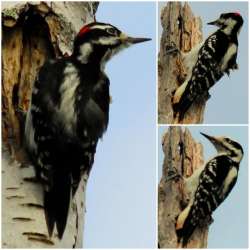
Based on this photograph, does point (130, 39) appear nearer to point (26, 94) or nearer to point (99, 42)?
point (99, 42)

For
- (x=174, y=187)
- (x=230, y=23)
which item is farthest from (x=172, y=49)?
(x=174, y=187)

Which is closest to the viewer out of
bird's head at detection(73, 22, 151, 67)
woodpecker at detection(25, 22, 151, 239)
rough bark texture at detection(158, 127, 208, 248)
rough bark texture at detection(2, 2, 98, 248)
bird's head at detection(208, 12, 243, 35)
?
rough bark texture at detection(2, 2, 98, 248)

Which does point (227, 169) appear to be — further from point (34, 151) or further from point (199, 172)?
point (34, 151)

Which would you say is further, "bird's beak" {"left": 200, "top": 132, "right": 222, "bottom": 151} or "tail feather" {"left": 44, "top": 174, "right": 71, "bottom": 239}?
"bird's beak" {"left": 200, "top": 132, "right": 222, "bottom": 151}

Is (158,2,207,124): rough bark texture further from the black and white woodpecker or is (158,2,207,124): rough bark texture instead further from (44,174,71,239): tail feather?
(44,174,71,239): tail feather

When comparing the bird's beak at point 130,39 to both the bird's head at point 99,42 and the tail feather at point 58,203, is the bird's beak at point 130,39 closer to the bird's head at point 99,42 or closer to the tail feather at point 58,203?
the bird's head at point 99,42

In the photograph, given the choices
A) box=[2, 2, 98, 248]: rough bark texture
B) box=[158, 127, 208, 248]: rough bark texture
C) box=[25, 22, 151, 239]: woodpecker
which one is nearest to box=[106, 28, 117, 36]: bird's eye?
box=[25, 22, 151, 239]: woodpecker

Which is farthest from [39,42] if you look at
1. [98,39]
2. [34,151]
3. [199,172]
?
[199,172]
